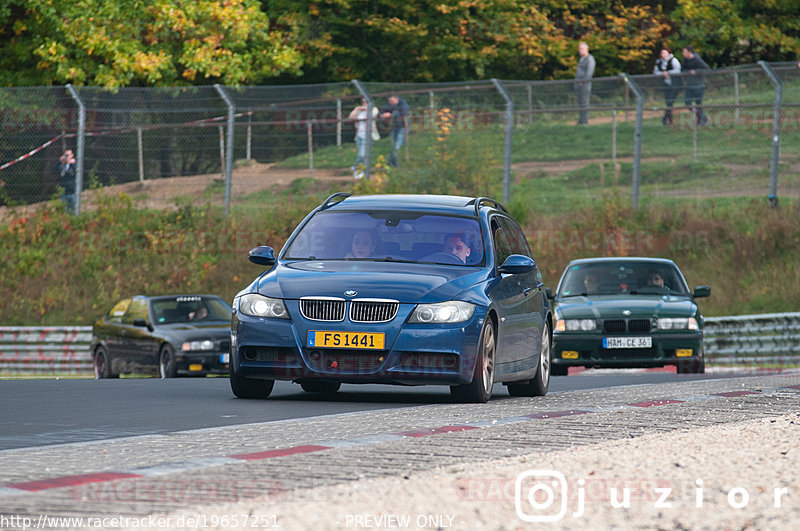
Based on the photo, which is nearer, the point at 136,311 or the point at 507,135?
the point at 136,311

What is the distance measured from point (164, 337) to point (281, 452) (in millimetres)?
14583

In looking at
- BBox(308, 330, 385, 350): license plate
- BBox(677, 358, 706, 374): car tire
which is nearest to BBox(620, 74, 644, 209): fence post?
BBox(677, 358, 706, 374): car tire

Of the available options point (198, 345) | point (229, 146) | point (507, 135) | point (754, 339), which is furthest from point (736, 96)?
point (198, 345)

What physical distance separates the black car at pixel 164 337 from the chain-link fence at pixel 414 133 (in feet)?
20.4

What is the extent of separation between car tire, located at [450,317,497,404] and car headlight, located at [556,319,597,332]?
6810 mm

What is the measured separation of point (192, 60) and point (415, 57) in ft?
29.4

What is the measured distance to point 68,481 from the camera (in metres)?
6.60

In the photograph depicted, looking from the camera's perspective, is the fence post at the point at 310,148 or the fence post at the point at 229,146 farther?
the fence post at the point at 310,148

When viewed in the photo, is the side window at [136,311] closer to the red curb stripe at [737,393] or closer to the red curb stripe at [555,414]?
the red curb stripe at [737,393]

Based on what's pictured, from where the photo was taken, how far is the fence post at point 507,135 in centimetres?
2944

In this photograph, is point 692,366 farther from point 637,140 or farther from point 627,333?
point 637,140

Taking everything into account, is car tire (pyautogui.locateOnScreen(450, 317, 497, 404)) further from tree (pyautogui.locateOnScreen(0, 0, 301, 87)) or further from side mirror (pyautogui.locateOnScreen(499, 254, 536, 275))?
tree (pyautogui.locateOnScreen(0, 0, 301, 87))

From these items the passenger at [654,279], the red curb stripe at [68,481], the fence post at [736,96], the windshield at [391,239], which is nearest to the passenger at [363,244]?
the windshield at [391,239]

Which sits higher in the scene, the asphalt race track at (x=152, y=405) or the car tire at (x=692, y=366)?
the asphalt race track at (x=152, y=405)
